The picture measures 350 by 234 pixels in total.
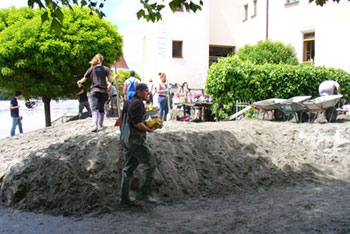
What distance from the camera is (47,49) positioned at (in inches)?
543

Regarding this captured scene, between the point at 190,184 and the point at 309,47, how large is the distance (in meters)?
15.6

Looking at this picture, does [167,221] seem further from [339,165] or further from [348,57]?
[348,57]

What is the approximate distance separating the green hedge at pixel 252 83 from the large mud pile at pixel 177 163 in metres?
2.93

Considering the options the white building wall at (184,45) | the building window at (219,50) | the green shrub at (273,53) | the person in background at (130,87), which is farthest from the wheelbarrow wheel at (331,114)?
the building window at (219,50)

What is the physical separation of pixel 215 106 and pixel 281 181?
602 cm

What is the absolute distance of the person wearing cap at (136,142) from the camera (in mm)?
5281

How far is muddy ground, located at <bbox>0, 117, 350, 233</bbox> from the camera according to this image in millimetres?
4941

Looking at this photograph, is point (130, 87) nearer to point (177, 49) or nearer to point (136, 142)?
point (136, 142)

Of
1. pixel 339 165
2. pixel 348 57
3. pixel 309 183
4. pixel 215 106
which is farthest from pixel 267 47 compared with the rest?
pixel 309 183

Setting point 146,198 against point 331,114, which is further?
point 331,114

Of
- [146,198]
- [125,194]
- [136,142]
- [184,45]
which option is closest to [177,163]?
[146,198]

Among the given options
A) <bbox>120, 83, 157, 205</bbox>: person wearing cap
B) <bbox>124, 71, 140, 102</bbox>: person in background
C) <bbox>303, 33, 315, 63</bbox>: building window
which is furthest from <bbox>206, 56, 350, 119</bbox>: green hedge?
<bbox>120, 83, 157, 205</bbox>: person wearing cap

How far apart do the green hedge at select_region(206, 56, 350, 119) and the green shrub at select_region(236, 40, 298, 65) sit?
5750 millimetres

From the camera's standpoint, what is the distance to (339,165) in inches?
340
